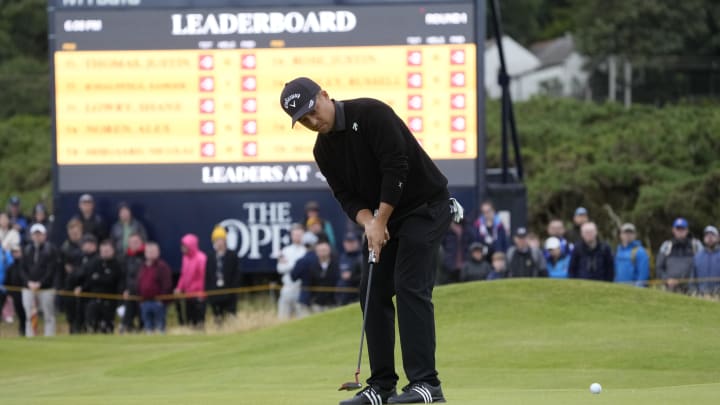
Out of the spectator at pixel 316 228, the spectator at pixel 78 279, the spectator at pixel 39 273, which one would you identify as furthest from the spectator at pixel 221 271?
the spectator at pixel 39 273

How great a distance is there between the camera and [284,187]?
21.1 m

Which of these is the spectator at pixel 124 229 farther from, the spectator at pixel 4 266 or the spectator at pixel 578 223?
the spectator at pixel 578 223

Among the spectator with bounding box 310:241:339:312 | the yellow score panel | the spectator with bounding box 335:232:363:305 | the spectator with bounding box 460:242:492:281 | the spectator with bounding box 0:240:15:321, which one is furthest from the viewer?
the spectator with bounding box 0:240:15:321

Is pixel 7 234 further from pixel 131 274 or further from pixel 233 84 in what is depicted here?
pixel 233 84

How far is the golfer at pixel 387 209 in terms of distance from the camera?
25.7 feet

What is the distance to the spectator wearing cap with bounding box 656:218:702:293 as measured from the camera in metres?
19.5

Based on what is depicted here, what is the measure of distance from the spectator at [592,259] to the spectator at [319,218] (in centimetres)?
374

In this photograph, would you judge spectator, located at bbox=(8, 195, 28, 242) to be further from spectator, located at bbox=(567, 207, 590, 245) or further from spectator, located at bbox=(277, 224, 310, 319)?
spectator, located at bbox=(567, 207, 590, 245)

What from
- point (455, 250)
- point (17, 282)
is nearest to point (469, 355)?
point (455, 250)

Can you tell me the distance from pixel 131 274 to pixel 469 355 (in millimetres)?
8916

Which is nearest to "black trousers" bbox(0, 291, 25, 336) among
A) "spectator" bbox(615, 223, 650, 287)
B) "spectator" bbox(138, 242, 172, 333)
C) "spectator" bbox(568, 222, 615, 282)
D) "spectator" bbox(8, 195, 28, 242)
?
"spectator" bbox(138, 242, 172, 333)

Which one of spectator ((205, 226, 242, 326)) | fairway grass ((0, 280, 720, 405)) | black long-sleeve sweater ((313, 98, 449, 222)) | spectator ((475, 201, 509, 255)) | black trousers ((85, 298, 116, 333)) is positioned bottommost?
black trousers ((85, 298, 116, 333))

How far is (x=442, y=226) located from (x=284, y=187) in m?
13.0

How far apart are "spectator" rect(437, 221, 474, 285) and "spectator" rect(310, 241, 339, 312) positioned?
1638 mm
